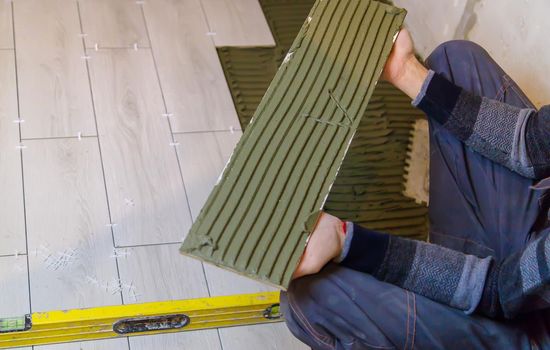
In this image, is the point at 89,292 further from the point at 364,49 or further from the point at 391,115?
the point at 391,115

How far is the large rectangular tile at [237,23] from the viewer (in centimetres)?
250

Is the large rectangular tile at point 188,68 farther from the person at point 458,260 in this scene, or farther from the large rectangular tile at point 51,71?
the person at point 458,260

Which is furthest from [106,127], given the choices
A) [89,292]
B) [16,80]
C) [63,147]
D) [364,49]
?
[364,49]

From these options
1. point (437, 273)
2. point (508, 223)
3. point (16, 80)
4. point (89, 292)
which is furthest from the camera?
point (16, 80)

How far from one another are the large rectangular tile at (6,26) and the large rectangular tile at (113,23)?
241mm

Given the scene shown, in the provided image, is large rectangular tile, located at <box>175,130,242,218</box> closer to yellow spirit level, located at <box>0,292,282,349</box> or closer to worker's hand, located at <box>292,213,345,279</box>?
yellow spirit level, located at <box>0,292,282,349</box>

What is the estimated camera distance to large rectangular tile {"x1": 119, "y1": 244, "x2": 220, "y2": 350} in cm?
164

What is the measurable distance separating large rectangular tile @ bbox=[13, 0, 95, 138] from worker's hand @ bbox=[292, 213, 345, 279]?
3.41ft

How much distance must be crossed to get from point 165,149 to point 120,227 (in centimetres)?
33

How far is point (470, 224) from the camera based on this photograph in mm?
1461

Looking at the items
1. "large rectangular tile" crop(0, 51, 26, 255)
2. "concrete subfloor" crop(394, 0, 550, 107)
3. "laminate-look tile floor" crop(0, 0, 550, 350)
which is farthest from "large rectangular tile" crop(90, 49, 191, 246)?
"concrete subfloor" crop(394, 0, 550, 107)

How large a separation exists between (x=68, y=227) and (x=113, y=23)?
3.02 ft

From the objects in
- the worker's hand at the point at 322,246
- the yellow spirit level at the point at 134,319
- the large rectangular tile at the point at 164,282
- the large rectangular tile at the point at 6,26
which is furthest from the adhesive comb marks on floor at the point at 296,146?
the large rectangular tile at the point at 6,26

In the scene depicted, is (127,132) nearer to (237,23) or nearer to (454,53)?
(237,23)
